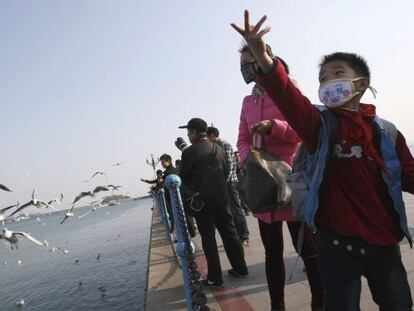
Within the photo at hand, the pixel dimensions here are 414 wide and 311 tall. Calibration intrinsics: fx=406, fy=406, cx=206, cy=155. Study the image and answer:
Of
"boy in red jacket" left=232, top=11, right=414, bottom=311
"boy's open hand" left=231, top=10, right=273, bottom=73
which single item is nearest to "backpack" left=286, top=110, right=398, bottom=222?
"boy in red jacket" left=232, top=11, right=414, bottom=311

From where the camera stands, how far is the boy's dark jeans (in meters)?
1.87

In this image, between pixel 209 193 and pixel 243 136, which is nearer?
pixel 243 136

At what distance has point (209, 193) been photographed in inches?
181

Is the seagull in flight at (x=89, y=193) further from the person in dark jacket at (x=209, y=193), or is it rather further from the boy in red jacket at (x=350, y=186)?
the boy in red jacket at (x=350, y=186)

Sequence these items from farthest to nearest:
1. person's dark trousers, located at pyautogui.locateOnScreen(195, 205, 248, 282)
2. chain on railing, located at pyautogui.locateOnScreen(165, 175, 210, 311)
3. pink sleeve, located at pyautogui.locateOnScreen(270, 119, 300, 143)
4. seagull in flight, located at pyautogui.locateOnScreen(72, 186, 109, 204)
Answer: seagull in flight, located at pyautogui.locateOnScreen(72, 186, 109, 204) < person's dark trousers, located at pyautogui.locateOnScreen(195, 205, 248, 282) < pink sleeve, located at pyautogui.locateOnScreen(270, 119, 300, 143) < chain on railing, located at pyautogui.locateOnScreen(165, 175, 210, 311)

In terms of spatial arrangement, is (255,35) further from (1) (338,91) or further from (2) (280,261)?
(2) (280,261)

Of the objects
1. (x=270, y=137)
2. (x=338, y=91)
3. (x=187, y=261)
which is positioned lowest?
(x=187, y=261)

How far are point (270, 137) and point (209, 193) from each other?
1.66 metres

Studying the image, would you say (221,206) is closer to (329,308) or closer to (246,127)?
(246,127)

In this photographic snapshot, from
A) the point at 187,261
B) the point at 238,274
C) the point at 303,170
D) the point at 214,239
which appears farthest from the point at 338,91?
the point at 238,274

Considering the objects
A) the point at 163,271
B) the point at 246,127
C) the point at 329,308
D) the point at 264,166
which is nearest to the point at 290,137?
the point at 264,166

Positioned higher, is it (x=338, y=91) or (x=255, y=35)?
(x=255, y=35)

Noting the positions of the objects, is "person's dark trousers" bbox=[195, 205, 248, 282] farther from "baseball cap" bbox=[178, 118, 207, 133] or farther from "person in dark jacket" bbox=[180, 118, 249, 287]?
"baseball cap" bbox=[178, 118, 207, 133]

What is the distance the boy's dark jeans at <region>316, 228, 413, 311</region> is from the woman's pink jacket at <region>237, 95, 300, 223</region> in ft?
3.52
